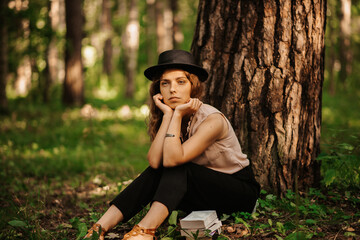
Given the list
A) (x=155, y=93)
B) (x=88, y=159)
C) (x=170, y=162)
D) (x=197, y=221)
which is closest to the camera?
(x=197, y=221)

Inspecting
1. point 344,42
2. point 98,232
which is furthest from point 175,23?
point 98,232

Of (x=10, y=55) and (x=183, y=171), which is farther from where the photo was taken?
(x=10, y=55)

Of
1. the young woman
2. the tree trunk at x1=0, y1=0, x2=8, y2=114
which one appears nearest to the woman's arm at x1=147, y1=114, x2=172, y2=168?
the young woman

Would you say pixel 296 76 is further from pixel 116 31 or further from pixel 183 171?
pixel 116 31

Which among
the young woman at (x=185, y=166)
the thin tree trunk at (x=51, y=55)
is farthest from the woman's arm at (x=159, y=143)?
the thin tree trunk at (x=51, y=55)

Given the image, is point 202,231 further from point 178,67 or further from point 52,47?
point 52,47

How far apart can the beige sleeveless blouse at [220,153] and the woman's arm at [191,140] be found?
8 centimetres

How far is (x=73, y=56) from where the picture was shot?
12781mm

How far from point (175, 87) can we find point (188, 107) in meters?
0.26

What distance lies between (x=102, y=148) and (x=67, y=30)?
22.4 ft

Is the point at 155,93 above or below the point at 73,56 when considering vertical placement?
below

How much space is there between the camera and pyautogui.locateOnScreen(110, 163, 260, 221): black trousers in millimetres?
3209

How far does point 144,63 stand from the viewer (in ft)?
81.1

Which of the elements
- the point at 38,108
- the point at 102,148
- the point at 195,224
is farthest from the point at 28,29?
the point at 195,224
